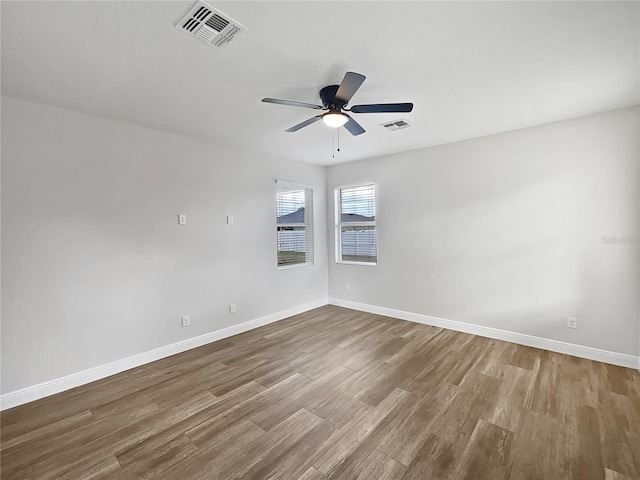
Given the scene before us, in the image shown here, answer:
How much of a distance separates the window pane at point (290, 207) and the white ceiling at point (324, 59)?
1.68m

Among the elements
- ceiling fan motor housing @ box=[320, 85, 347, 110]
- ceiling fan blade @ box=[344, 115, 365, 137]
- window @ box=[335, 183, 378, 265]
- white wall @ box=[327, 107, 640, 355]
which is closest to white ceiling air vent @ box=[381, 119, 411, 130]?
white wall @ box=[327, 107, 640, 355]

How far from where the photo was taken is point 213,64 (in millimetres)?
1993

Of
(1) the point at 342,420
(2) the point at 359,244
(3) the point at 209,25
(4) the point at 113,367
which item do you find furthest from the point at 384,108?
(4) the point at 113,367

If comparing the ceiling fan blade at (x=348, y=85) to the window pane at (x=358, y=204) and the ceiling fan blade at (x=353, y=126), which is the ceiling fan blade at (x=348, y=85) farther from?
the window pane at (x=358, y=204)

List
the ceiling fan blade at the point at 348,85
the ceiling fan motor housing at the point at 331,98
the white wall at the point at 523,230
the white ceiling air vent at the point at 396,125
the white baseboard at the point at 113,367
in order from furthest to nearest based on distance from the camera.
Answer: the white ceiling air vent at the point at 396,125 < the white wall at the point at 523,230 < the white baseboard at the point at 113,367 < the ceiling fan motor housing at the point at 331,98 < the ceiling fan blade at the point at 348,85

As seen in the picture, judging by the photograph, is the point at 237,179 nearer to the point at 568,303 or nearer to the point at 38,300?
the point at 38,300

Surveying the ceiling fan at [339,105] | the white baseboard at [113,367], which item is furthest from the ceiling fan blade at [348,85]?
the white baseboard at [113,367]

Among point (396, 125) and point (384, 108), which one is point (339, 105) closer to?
point (384, 108)

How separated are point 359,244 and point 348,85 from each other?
335 centimetres

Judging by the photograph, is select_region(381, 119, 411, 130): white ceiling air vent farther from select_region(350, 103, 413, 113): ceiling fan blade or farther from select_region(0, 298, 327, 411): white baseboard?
select_region(0, 298, 327, 411): white baseboard

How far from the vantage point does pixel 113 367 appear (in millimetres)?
2877

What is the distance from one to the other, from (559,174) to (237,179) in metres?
3.96

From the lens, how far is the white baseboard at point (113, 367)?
240 cm

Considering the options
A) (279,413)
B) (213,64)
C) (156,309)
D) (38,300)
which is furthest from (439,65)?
(38,300)
